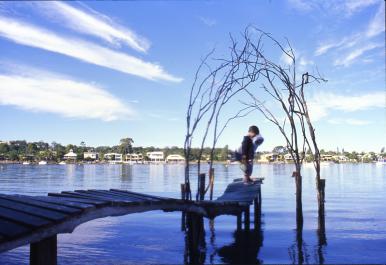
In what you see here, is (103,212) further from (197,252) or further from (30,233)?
(197,252)

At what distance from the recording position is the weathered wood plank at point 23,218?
5.86m

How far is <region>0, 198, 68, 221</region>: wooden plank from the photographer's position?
6223mm

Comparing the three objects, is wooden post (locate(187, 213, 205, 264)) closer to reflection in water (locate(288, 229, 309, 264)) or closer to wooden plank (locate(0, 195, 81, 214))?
reflection in water (locate(288, 229, 309, 264))

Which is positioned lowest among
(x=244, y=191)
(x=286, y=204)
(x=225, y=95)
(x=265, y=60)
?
(x=286, y=204)

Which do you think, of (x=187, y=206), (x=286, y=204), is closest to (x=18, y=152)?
(x=286, y=204)

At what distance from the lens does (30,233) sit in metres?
5.73

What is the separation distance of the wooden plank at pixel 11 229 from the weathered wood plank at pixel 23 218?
9cm

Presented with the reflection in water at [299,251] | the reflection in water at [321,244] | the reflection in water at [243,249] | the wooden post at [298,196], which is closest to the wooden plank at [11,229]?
the reflection in water at [243,249]

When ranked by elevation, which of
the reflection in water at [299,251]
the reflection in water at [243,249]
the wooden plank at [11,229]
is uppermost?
the wooden plank at [11,229]

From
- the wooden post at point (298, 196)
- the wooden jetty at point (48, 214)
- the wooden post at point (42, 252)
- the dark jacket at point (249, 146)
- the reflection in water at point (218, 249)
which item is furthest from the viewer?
the wooden post at point (298, 196)

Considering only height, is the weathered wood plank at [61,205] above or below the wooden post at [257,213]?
above

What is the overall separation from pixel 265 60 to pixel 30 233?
10292 millimetres

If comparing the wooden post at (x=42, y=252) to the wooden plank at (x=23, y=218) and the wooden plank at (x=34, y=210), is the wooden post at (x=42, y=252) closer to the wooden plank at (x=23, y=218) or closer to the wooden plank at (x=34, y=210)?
the wooden plank at (x=34, y=210)

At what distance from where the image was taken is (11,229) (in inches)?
221
